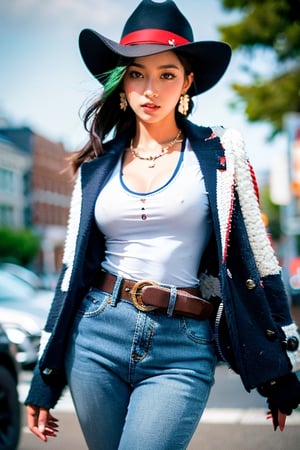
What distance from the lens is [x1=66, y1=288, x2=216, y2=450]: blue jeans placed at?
7.30ft

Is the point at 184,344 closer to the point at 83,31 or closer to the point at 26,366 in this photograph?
the point at 83,31

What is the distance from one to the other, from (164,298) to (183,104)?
758 millimetres

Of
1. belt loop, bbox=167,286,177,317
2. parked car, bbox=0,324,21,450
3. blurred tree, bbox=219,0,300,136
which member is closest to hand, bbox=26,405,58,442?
belt loop, bbox=167,286,177,317

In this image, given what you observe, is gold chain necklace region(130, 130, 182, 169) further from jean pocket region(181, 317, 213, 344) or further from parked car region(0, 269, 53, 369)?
parked car region(0, 269, 53, 369)

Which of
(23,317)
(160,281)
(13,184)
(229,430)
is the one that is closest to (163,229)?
(160,281)

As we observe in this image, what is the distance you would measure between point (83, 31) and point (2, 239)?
5568 centimetres

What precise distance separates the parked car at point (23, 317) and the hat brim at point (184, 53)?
21.4 ft

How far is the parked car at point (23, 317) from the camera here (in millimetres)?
8859

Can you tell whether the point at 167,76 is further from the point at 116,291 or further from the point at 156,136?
the point at 116,291

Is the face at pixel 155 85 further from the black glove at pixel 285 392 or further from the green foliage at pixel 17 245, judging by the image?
the green foliage at pixel 17 245

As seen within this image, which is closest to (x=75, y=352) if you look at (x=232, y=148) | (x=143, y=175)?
(x=143, y=175)

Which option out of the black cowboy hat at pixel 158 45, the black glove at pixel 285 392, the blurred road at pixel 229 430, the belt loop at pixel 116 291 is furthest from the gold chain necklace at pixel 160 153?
the blurred road at pixel 229 430

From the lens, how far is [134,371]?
7.51ft

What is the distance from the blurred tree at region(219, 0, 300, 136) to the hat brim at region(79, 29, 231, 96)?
590 inches
